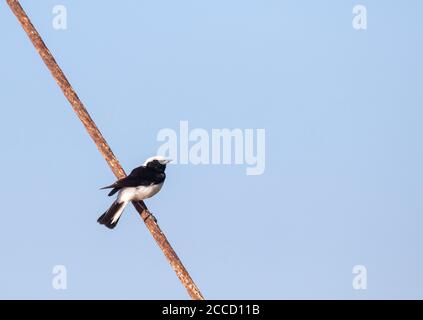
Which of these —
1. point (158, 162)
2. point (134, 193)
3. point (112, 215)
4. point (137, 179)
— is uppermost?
point (158, 162)

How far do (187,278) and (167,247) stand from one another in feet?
1.30

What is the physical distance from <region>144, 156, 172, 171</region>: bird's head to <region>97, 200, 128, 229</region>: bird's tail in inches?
41.6

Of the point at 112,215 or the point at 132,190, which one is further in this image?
the point at 112,215

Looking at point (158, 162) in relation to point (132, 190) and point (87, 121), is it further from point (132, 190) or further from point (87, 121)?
point (87, 121)

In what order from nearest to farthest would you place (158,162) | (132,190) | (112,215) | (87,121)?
(87,121), (132,190), (112,215), (158,162)

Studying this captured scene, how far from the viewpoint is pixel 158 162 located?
1166cm

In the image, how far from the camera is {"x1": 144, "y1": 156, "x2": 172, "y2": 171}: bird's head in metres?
11.6

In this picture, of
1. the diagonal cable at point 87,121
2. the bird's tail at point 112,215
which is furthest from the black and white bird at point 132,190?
the diagonal cable at point 87,121

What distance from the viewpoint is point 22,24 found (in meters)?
8.14

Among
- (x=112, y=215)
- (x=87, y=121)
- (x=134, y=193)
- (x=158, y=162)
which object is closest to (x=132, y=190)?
(x=134, y=193)

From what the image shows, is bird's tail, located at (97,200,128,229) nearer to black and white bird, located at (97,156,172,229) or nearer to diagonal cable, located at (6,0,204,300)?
black and white bird, located at (97,156,172,229)

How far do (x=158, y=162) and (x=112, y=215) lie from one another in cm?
136
